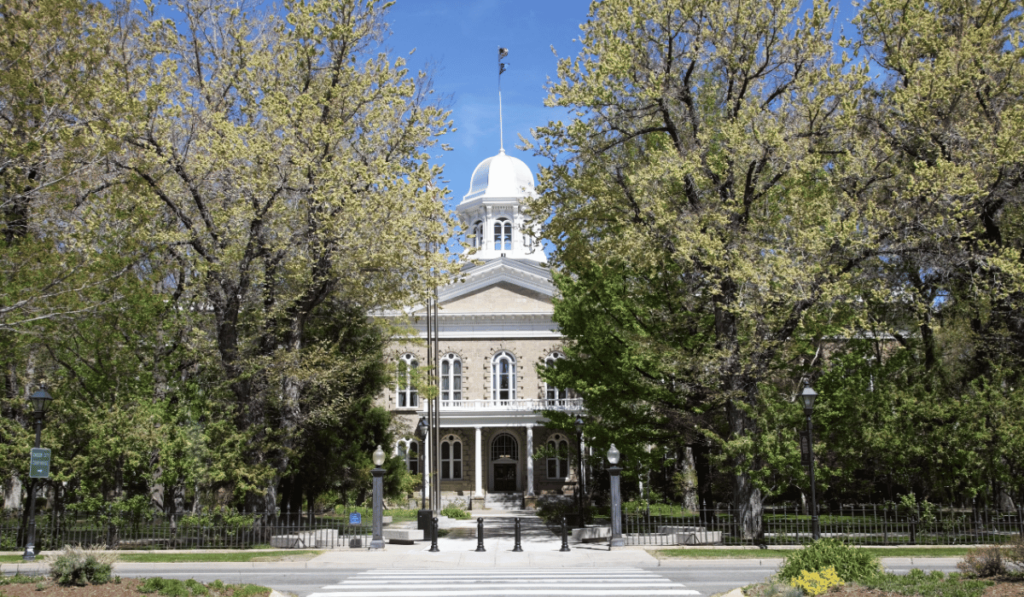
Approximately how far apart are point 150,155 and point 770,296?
593 inches

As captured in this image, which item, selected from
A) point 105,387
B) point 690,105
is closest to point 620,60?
point 690,105

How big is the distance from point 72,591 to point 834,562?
10143 mm

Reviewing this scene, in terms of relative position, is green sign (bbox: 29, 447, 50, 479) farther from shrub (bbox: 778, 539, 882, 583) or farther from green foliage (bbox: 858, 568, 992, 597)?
green foliage (bbox: 858, 568, 992, 597)

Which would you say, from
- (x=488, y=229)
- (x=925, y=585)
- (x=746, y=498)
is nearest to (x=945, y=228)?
(x=746, y=498)

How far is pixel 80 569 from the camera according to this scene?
11164mm

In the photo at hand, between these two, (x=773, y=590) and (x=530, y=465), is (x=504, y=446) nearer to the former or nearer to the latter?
(x=530, y=465)

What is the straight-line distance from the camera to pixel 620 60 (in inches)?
778

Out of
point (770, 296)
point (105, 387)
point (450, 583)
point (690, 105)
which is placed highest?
point (690, 105)

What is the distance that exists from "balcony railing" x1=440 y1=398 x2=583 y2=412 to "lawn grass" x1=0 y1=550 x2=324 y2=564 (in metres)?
24.7

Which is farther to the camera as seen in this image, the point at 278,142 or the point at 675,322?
the point at 675,322

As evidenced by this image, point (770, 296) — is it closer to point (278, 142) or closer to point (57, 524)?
point (278, 142)

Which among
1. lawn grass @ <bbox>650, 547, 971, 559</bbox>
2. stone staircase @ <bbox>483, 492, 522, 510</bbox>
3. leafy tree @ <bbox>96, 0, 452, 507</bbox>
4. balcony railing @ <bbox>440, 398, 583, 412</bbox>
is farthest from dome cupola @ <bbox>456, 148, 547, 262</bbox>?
lawn grass @ <bbox>650, 547, 971, 559</bbox>

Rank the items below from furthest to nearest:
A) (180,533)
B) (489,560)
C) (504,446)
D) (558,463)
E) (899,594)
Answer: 1. (504,446)
2. (558,463)
3. (180,533)
4. (489,560)
5. (899,594)

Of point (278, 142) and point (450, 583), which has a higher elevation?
point (278, 142)
